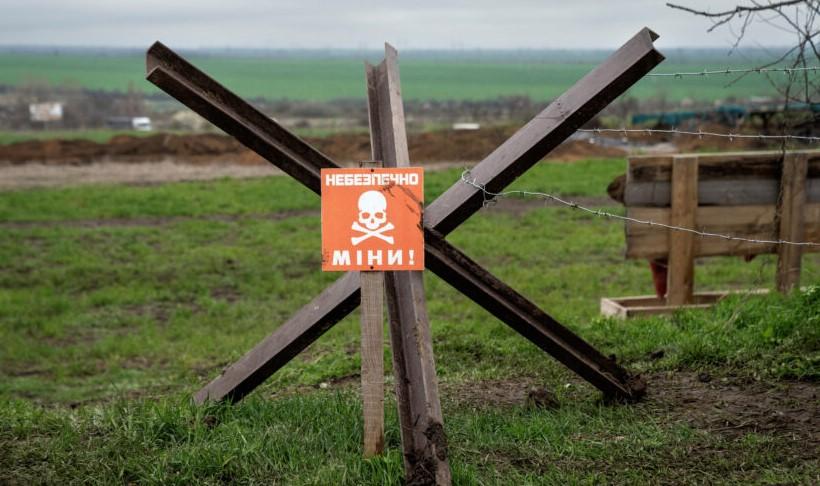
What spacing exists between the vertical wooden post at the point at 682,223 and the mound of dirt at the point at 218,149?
63.1ft

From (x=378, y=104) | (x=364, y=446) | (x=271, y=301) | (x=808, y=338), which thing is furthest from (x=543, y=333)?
(x=271, y=301)

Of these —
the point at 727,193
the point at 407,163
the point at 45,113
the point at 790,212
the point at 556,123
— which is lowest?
the point at 790,212

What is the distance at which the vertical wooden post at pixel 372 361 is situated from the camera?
163 inches

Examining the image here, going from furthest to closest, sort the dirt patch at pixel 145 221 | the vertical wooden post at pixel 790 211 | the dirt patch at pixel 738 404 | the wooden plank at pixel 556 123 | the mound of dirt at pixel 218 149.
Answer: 1. the mound of dirt at pixel 218 149
2. the dirt patch at pixel 145 221
3. the vertical wooden post at pixel 790 211
4. the dirt patch at pixel 738 404
5. the wooden plank at pixel 556 123

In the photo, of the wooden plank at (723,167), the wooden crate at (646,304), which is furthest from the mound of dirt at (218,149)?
the wooden plank at (723,167)

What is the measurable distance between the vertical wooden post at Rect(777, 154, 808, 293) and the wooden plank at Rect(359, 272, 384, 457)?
544cm

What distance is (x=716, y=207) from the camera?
855cm

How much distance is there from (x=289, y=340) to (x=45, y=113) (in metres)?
43.9

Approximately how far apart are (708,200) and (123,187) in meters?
16.7

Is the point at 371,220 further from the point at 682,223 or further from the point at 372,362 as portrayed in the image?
the point at 682,223

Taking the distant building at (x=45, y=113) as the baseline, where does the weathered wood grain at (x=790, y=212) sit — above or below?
below

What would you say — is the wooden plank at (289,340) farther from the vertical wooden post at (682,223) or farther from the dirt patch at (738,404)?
the vertical wooden post at (682,223)

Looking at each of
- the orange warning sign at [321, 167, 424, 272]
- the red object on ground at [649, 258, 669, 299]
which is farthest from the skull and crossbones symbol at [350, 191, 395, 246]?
the red object on ground at [649, 258, 669, 299]

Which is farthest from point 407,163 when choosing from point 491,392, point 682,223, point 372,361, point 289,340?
point 682,223
